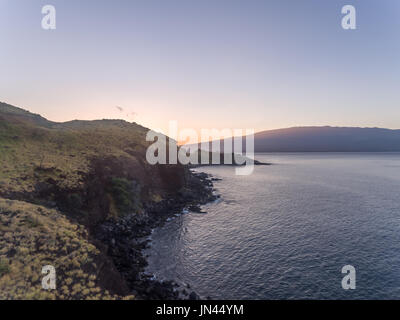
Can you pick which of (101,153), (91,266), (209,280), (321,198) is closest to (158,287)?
(209,280)

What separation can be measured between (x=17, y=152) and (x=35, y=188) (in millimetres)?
14786

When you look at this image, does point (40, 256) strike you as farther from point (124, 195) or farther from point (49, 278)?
point (124, 195)

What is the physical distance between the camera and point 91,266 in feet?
62.8

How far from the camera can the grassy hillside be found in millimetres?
16875

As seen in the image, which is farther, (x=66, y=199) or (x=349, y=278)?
(x=66, y=199)

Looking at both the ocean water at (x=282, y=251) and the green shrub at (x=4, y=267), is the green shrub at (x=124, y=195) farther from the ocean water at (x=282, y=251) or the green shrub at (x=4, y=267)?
the green shrub at (x=4, y=267)

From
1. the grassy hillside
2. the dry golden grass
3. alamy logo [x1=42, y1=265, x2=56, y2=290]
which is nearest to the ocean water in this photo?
the grassy hillside

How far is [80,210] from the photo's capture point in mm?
32062

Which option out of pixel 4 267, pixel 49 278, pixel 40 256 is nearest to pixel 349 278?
pixel 49 278

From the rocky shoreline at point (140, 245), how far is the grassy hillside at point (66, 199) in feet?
7.75

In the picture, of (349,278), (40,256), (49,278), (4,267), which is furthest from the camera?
(349,278)

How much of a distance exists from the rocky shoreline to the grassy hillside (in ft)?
7.75

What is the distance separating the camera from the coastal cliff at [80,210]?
17.2m

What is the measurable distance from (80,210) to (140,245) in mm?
11410
